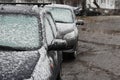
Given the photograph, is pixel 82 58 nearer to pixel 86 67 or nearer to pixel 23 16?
pixel 86 67

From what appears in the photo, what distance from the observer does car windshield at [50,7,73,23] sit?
1330 cm

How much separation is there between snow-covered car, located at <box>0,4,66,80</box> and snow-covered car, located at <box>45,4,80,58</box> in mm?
4218

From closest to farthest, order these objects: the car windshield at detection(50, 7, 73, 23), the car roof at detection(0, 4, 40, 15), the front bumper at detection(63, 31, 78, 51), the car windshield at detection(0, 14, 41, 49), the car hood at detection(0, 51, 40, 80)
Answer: the car hood at detection(0, 51, 40, 80) → the car windshield at detection(0, 14, 41, 49) → the car roof at detection(0, 4, 40, 15) → the front bumper at detection(63, 31, 78, 51) → the car windshield at detection(50, 7, 73, 23)

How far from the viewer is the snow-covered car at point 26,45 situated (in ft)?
16.1

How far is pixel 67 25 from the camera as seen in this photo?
12.7 metres

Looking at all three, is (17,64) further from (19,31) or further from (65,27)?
(65,27)

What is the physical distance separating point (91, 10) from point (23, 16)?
42.0 metres

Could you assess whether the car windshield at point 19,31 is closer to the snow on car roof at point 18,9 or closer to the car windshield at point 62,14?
the snow on car roof at point 18,9

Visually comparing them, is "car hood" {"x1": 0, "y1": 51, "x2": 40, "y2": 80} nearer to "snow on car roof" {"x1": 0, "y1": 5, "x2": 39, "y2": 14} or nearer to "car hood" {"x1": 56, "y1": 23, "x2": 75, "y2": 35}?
"snow on car roof" {"x1": 0, "y1": 5, "x2": 39, "y2": 14}

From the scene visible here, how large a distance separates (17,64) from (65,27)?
7332 mm

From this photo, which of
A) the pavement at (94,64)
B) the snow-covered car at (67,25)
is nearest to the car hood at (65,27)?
the snow-covered car at (67,25)

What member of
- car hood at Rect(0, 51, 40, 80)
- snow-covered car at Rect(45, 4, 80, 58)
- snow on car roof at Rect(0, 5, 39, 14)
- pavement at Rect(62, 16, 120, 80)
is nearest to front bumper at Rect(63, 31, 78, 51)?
snow-covered car at Rect(45, 4, 80, 58)

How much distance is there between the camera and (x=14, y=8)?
655 cm

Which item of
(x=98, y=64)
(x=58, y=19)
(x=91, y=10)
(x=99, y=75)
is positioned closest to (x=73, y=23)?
(x=58, y=19)
